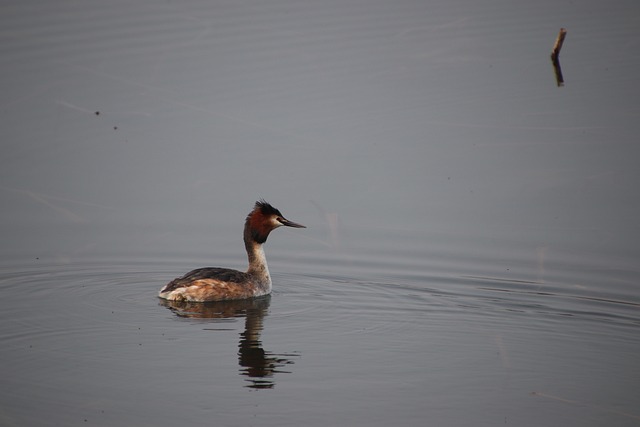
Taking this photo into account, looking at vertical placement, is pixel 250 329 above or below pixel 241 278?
below

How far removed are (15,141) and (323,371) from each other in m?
10.1

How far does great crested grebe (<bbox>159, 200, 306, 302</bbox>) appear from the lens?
12.2 metres

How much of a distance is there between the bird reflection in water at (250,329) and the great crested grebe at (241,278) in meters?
0.09

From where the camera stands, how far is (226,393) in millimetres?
8680

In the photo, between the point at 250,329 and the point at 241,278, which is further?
the point at 241,278

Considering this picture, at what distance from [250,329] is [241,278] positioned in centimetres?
183

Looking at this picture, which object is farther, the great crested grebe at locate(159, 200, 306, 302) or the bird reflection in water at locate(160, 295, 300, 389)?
the great crested grebe at locate(159, 200, 306, 302)

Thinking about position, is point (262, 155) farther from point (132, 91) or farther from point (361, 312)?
point (361, 312)

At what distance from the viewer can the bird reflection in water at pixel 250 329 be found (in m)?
9.22

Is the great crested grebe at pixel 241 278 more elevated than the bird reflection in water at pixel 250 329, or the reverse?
the great crested grebe at pixel 241 278

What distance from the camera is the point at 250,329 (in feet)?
35.8

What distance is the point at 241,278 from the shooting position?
12.7m

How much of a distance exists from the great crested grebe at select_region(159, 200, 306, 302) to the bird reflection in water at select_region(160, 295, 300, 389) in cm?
9

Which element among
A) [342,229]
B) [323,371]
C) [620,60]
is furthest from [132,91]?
[323,371]
